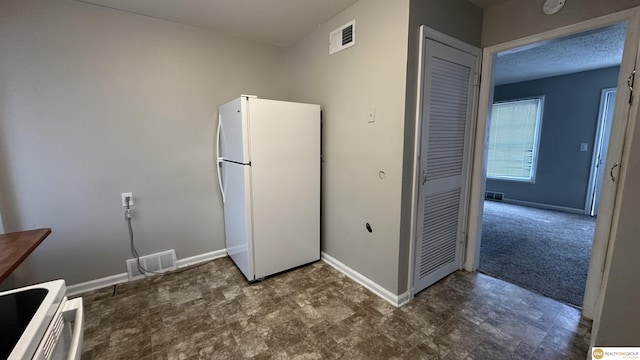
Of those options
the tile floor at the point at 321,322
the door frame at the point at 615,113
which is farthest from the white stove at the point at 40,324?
the door frame at the point at 615,113

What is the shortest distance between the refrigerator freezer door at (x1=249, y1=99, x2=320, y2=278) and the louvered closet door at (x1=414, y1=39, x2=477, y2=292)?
41.0 inches

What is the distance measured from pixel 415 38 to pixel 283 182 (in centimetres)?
157

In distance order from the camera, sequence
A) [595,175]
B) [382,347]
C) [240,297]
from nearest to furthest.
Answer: [382,347]
[240,297]
[595,175]

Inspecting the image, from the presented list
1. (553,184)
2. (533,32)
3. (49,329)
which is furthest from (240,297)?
(553,184)

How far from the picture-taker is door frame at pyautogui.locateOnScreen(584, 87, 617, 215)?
13.7 feet

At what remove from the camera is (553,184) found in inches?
189

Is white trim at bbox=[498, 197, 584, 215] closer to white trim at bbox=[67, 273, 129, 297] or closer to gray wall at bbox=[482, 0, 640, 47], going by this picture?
gray wall at bbox=[482, 0, 640, 47]

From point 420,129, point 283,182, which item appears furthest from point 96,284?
point 420,129

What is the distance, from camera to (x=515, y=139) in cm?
530

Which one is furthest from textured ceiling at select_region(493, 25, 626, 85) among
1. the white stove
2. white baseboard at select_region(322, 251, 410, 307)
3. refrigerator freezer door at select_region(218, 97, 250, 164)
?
the white stove

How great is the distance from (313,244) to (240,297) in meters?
0.87

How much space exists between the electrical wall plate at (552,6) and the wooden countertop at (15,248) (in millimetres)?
3550

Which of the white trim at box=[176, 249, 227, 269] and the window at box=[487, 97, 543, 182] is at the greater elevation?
the window at box=[487, 97, 543, 182]

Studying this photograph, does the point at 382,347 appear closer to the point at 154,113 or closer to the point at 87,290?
the point at 87,290
